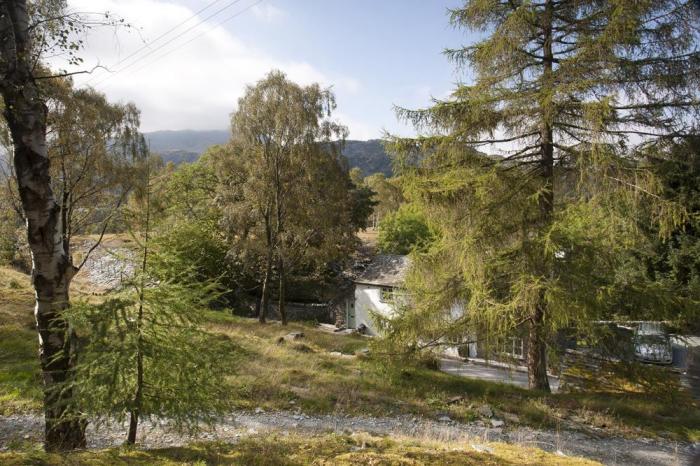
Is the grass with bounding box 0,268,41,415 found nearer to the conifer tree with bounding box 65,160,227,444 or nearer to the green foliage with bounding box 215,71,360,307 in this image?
the conifer tree with bounding box 65,160,227,444

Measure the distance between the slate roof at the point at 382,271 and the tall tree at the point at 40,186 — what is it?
19.0 metres

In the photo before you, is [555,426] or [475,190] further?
[475,190]

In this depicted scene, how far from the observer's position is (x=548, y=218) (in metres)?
9.37

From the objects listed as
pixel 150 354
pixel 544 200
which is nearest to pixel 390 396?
pixel 544 200

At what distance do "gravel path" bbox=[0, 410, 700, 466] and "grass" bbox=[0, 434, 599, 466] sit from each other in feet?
5.43

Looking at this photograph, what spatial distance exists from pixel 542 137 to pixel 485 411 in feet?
22.4

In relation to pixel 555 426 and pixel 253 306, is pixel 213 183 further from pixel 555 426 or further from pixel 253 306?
pixel 555 426

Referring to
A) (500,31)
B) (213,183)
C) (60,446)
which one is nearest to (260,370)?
(60,446)

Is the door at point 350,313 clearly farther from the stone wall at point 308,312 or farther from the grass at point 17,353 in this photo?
the grass at point 17,353

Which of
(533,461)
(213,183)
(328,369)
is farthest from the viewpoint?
(213,183)

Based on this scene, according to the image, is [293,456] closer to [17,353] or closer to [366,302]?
[17,353]

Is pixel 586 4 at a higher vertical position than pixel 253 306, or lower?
higher

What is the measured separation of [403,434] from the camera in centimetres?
770

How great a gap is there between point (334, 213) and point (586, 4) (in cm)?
1341
